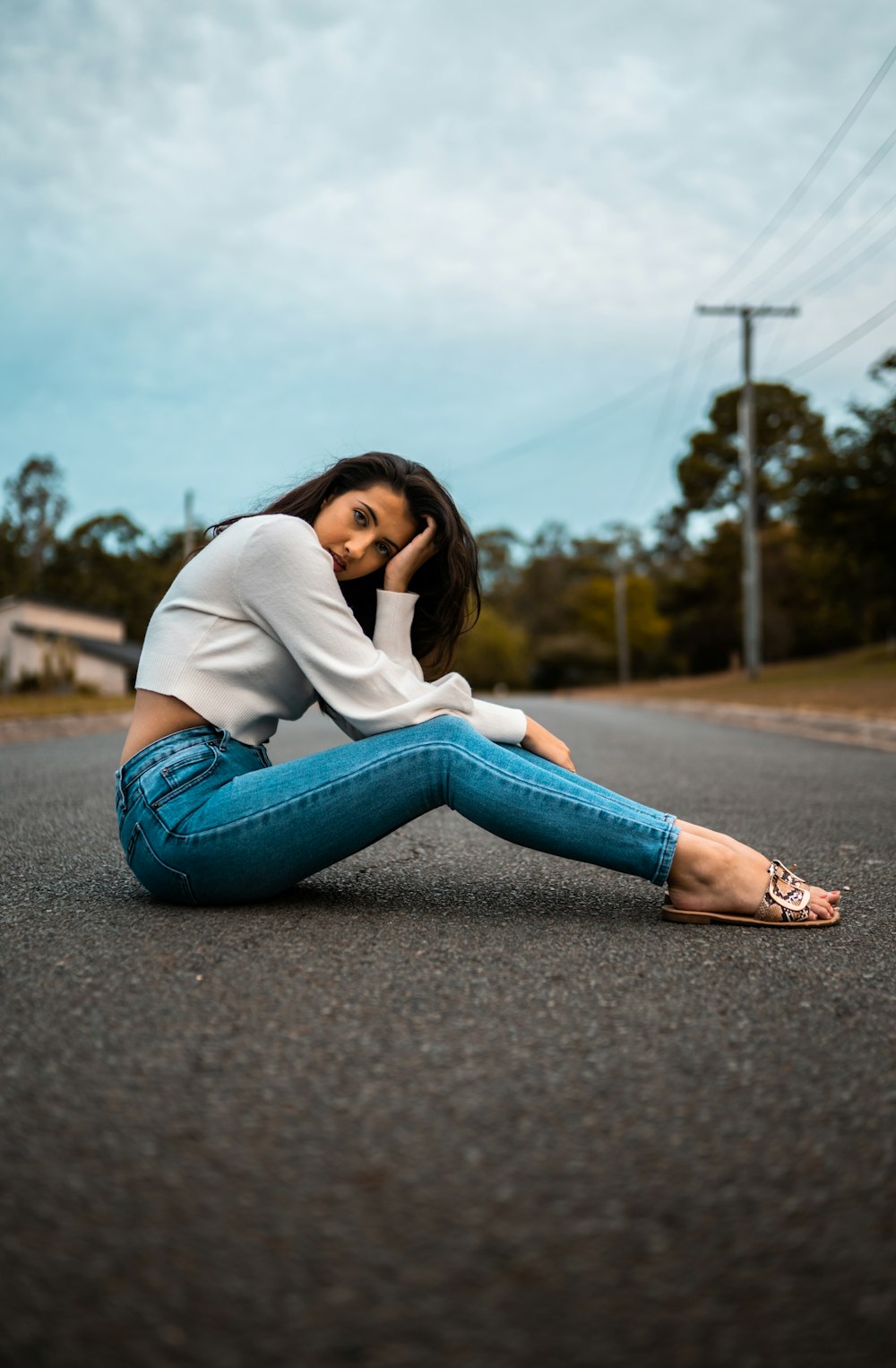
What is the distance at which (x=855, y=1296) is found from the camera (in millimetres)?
1088

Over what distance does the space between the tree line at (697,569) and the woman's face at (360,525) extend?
79.3ft

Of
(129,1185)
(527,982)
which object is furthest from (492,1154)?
(527,982)

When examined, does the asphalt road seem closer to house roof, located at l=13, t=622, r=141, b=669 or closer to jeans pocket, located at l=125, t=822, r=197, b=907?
jeans pocket, located at l=125, t=822, r=197, b=907

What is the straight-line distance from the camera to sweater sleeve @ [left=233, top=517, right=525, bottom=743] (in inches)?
103

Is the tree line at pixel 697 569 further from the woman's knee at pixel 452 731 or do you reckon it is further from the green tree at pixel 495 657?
the woman's knee at pixel 452 731

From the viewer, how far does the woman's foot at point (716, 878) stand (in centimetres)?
255

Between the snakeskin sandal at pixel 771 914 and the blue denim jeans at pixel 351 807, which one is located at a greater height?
the blue denim jeans at pixel 351 807

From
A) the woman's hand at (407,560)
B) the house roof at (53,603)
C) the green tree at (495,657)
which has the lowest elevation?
the green tree at (495,657)

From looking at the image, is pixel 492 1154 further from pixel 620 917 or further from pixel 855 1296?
pixel 620 917

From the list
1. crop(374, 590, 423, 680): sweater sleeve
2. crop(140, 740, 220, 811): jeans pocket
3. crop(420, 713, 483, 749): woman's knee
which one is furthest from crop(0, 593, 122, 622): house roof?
crop(420, 713, 483, 749): woman's knee

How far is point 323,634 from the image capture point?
2.61 m

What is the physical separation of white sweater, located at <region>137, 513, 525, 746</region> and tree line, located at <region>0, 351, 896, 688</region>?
24.3 m

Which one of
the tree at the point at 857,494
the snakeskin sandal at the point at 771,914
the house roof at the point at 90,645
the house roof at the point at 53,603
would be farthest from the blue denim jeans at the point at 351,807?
the house roof at the point at 53,603

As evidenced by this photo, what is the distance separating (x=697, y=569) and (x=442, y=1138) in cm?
5591
